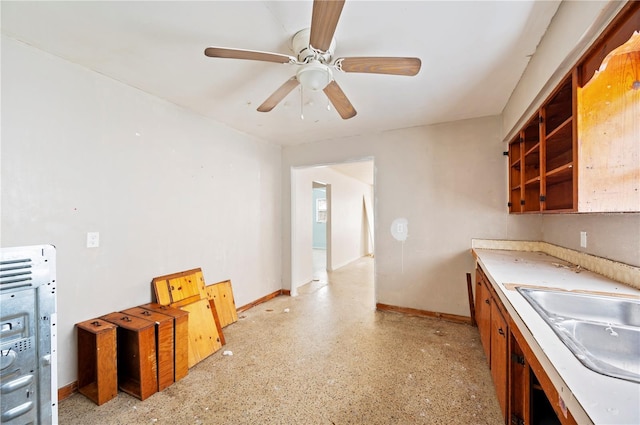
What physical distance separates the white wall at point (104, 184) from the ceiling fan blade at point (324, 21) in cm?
183

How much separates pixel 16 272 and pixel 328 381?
1.92 m

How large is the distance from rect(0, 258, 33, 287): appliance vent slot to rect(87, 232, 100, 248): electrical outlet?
1.07 m

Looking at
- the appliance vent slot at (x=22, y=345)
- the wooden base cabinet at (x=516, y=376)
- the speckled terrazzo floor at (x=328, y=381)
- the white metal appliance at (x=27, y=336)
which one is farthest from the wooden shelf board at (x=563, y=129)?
the appliance vent slot at (x=22, y=345)

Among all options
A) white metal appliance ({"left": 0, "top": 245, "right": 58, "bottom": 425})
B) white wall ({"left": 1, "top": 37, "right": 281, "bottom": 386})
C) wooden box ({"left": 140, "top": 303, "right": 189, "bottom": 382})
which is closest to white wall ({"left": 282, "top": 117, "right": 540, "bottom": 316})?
white wall ({"left": 1, "top": 37, "right": 281, "bottom": 386})

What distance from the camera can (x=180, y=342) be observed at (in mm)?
2072

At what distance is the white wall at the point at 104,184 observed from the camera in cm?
171

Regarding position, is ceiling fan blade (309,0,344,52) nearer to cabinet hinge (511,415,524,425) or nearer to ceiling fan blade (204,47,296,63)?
ceiling fan blade (204,47,296,63)

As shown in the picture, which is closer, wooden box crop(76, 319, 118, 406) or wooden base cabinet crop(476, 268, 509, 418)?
wooden base cabinet crop(476, 268, 509, 418)

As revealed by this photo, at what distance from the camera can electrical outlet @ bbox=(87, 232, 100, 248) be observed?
6.57 ft

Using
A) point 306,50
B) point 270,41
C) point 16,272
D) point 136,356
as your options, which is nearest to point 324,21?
point 306,50

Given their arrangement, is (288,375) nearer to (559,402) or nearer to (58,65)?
(559,402)

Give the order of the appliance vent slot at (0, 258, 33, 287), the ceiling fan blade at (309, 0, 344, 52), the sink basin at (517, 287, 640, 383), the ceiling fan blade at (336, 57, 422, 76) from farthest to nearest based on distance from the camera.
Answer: the ceiling fan blade at (336, 57, 422, 76) < the ceiling fan blade at (309, 0, 344, 52) < the appliance vent slot at (0, 258, 33, 287) < the sink basin at (517, 287, 640, 383)

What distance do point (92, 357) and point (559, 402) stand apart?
8.80ft

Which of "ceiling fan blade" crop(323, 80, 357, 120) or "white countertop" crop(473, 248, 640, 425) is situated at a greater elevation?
"ceiling fan blade" crop(323, 80, 357, 120)
